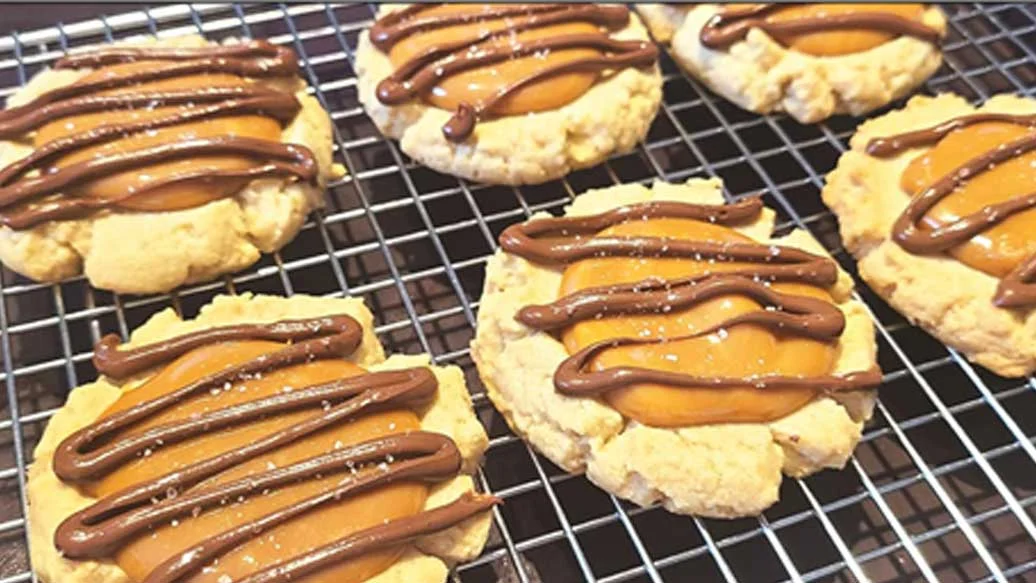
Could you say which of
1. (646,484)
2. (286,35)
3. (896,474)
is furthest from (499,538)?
(286,35)

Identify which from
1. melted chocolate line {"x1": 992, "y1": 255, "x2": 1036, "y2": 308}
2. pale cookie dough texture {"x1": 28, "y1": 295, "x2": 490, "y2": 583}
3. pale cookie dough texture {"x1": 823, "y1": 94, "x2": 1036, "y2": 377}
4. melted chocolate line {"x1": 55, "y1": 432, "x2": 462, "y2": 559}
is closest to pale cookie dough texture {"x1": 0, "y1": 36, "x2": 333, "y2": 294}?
pale cookie dough texture {"x1": 28, "y1": 295, "x2": 490, "y2": 583}

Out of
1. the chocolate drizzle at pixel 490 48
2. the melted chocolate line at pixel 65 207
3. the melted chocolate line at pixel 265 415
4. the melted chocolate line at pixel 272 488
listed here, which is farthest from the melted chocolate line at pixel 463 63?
the melted chocolate line at pixel 272 488

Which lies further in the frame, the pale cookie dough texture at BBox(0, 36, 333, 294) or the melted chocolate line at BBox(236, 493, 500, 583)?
the pale cookie dough texture at BBox(0, 36, 333, 294)

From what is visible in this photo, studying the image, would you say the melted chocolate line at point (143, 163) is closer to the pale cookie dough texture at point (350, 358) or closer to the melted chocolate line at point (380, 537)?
the pale cookie dough texture at point (350, 358)

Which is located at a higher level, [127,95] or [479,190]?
[127,95]

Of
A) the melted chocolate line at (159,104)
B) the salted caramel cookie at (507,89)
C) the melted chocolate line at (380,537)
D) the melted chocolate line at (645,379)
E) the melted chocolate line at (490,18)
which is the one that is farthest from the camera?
the melted chocolate line at (490,18)

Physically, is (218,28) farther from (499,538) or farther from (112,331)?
(499,538)

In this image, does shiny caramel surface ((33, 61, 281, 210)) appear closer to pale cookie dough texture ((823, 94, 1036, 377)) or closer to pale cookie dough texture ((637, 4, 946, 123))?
pale cookie dough texture ((637, 4, 946, 123))
